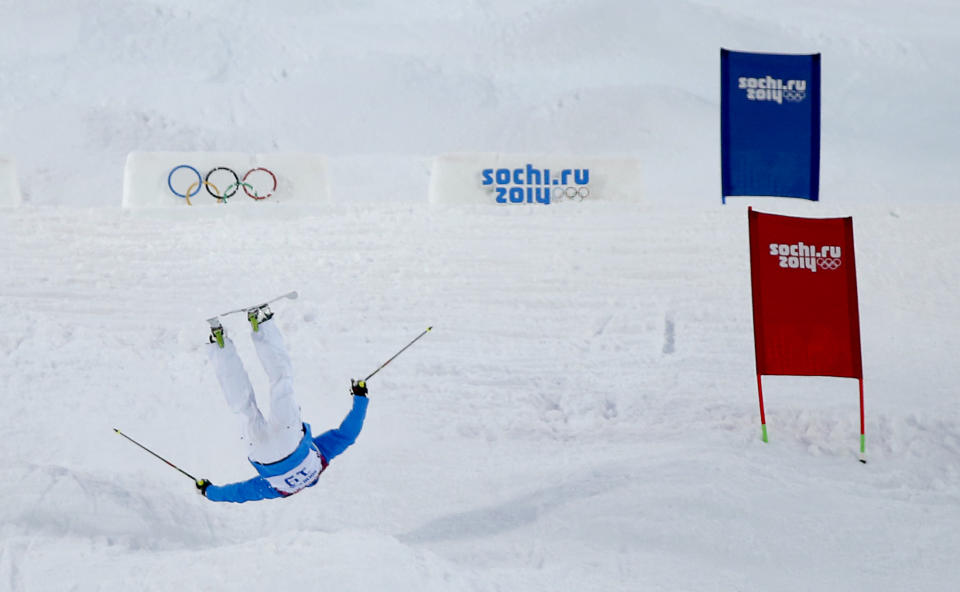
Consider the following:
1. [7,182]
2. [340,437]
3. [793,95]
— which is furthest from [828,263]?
[7,182]

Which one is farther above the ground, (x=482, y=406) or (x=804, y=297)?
(x=804, y=297)

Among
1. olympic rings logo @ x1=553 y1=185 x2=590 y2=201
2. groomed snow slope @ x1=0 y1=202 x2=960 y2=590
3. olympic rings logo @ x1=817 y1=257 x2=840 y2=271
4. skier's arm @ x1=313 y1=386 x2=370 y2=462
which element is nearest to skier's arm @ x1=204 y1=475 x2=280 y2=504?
groomed snow slope @ x1=0 y1=202 x2=960 y2=590

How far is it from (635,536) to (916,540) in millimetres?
1770

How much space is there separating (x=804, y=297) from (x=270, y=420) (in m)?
4.05

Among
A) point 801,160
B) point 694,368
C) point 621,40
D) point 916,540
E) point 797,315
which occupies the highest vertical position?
point 621,40

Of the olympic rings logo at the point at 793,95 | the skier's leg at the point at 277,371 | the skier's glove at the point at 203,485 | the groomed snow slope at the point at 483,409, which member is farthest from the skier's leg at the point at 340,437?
the olympic rings logo at the point at 793,95

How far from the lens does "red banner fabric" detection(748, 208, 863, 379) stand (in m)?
7.11

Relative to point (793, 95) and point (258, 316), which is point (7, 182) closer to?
point (258, 316)

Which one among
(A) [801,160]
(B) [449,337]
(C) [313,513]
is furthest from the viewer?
(A) [801,160]

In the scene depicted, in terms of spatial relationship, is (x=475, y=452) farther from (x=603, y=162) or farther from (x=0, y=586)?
(x=603, y=162)

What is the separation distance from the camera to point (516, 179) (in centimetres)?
1363

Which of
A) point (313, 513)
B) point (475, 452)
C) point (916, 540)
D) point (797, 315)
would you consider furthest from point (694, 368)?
point (313, 513)

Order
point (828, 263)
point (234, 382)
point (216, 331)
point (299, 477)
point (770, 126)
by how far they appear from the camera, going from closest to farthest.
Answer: point (216, 331)
point (234, 382)
point (299, 477)
point (828, 263)
point (770, 126)

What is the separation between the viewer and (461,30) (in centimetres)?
3216
